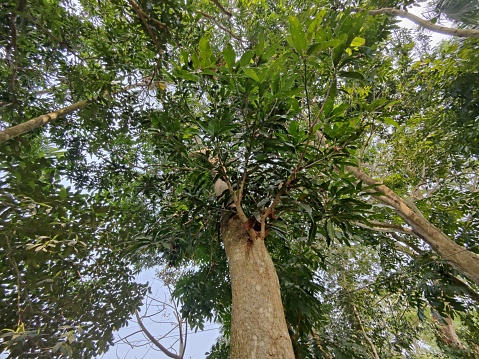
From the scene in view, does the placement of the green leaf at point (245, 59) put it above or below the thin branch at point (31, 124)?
below

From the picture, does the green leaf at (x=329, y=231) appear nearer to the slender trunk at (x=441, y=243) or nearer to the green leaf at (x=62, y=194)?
the slender trunk at (x=441, y=243)

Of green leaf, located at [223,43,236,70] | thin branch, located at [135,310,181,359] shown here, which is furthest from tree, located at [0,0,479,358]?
thin branch, located at [135,310,181,359]

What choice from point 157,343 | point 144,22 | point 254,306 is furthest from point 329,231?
point 157,343

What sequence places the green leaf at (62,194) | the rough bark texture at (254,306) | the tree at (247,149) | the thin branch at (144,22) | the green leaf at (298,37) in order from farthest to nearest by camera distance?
the thin branch at (144,22) < the green leaf at (62,194) < the tree at (247,149) < the green leaf at (298,37) < the rough bark texture at (254,306)

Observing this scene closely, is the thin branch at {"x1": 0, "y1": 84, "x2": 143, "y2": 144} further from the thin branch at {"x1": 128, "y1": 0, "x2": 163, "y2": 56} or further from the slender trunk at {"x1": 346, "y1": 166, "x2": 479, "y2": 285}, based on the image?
the slender trunk at {"x1": 346, "y1": 166, "x2": 479, "y2": 285}

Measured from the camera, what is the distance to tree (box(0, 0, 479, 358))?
4.31 feet

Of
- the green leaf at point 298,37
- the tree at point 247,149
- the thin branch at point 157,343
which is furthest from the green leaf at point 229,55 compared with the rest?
the thin branch at point 157,343

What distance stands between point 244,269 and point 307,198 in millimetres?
610

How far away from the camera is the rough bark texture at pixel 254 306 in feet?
3.19

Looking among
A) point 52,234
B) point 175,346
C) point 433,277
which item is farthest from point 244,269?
point 175,346

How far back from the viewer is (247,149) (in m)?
1.53

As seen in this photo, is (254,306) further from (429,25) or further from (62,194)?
(429,25)

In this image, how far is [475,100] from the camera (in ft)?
8.83

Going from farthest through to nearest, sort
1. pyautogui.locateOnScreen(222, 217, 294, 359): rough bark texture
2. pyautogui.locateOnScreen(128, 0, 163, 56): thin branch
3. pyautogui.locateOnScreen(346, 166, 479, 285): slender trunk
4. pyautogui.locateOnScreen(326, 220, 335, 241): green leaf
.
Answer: pyautogui.locateOnScreen(346, 166, 479, 285): slender trunk < pyautogui.locateOnScreen(128, 0, 163, 56): thin branch < pyautogui.locateOnScreen(326, 220, 335, 241): green leaf < pyautogui.locateOnScreen(222, 217, 294, 359): rough bark texture
